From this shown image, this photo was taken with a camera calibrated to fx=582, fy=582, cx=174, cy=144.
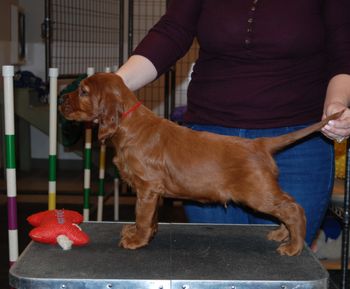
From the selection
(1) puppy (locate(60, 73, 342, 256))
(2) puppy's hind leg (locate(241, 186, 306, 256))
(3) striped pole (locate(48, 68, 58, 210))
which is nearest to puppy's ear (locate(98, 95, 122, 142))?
(1) puppy (locate(60, 73, 342, 256))

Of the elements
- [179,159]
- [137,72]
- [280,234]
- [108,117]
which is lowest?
[280,234]

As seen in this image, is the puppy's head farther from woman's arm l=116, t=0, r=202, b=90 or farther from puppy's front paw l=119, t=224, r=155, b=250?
puppy's front paw l=119, t=224, r=155, b=250

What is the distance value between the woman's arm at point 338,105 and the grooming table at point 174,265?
344 mm

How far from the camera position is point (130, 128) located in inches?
62.1

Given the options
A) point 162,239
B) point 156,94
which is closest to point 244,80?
point 162,239

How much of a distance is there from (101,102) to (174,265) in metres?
0.47

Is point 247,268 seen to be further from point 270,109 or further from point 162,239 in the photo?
point 270,109

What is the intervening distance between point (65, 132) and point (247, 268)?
3.84 m

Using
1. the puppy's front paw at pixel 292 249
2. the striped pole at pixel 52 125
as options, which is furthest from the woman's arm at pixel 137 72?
the striped pole at pixel 52 125

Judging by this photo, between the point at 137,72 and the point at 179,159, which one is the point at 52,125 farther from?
the point at 179,159

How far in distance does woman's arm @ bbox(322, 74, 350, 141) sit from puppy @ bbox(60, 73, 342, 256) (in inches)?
1.7

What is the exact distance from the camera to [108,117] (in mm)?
1544

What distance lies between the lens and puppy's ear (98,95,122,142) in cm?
154

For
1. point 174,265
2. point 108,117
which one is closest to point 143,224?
point 174,265
